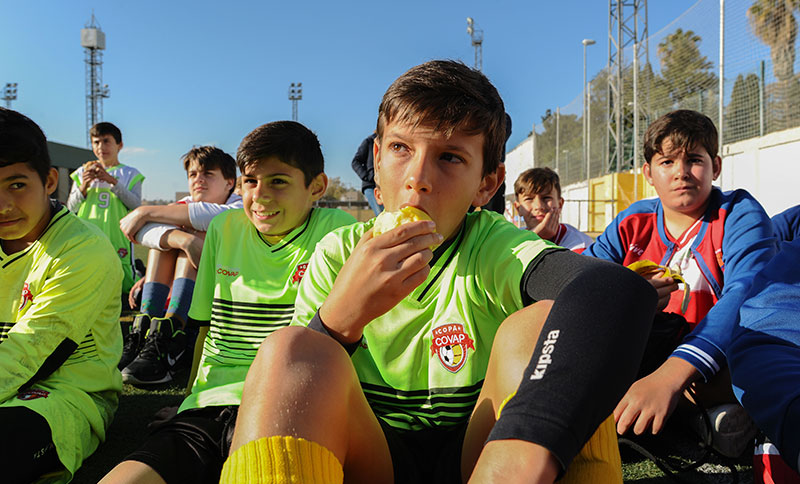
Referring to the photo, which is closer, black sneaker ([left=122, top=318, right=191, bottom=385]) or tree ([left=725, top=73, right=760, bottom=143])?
black sneaker ([left=122, top=318, right=191, bottom=385])

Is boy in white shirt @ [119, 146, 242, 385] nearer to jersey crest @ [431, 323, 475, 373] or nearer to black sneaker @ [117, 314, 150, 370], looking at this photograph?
black sneaker @ [117, 314, 150, 370]

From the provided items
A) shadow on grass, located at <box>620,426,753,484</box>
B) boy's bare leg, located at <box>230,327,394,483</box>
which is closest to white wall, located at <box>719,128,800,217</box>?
shadow on grass, located at <box>620,426,753,484</box>

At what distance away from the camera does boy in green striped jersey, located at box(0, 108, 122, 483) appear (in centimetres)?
204

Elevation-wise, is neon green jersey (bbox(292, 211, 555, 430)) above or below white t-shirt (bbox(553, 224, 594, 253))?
below

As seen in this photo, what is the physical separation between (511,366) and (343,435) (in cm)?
38

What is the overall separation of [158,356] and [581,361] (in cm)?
317

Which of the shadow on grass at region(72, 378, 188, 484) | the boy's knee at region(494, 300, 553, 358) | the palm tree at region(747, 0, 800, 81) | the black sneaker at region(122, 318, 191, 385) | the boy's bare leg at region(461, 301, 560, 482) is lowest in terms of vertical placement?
the shadow on grass at region(72, 378, 188, 484)

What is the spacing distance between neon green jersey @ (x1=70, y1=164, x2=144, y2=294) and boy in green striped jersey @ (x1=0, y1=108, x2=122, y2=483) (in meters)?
3.77

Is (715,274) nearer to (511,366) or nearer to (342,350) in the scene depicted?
(511,366)

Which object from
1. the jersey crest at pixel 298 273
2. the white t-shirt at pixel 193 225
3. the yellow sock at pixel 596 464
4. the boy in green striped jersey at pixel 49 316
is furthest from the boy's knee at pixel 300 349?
the white t-shirt at pixel 193 225

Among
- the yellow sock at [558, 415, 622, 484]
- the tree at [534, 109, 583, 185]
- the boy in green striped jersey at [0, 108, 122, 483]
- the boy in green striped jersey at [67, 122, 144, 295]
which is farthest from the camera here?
the tree at [534, 109, 583, 185]

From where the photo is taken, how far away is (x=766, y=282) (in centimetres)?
151

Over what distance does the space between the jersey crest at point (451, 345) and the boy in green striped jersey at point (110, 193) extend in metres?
5.50

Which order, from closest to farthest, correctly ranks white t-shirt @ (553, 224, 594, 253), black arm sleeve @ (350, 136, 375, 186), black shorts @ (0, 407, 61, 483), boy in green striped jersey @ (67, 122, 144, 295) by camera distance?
black shorts @ (0, 407, 61, 483)
white t-shirt @ (553, 224, 594, 253)
black arm sleeve @ (350, 136, 375, 186)
boy in green striped jersey @ (67, 122, 144, 295)
